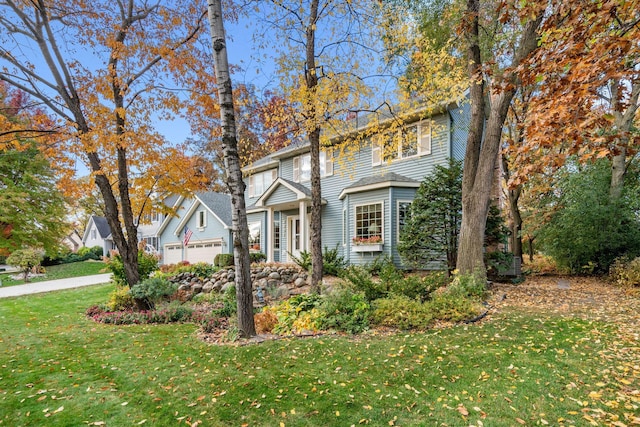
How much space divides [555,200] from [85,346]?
15454mm

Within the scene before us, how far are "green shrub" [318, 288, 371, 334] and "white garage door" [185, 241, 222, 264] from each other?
50.6ft

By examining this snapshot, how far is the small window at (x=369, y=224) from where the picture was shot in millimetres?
12336

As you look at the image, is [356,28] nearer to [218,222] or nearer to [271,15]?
[271,15]

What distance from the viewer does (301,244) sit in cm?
1550

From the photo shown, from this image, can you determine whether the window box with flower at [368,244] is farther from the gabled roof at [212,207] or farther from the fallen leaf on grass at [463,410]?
the gabled roof at [212,207]

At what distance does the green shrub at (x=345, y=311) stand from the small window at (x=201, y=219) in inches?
669

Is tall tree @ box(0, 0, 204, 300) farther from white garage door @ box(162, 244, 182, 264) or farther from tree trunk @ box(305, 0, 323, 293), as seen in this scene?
white garage door @ box(162, 244, 182, 264)

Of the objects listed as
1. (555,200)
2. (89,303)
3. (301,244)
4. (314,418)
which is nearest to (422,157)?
(555,200)

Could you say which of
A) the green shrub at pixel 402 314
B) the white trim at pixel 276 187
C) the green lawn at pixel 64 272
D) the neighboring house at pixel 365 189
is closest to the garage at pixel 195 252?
the green lawn at pixel 64 272

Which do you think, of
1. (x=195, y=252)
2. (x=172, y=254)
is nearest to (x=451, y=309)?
(x=195, y=252)

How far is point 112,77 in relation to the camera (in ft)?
27.9

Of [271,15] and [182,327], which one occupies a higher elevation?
[271,15]

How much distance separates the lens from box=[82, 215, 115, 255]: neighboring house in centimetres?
3472

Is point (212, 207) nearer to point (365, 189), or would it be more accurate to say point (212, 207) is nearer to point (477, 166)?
point (365, 189)
